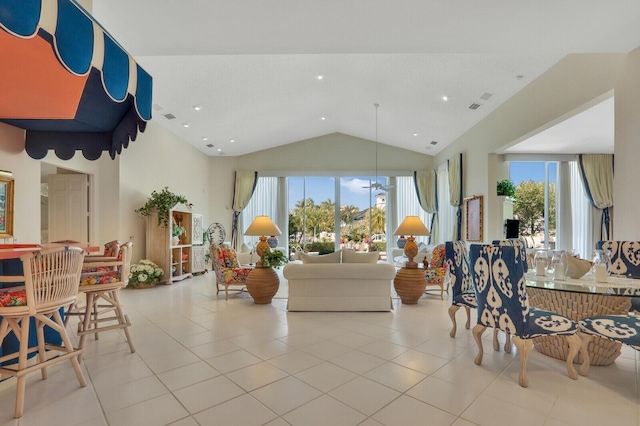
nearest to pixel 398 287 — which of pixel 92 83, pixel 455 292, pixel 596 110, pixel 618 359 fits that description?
pixel 455 292

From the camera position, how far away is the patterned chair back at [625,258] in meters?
3.10

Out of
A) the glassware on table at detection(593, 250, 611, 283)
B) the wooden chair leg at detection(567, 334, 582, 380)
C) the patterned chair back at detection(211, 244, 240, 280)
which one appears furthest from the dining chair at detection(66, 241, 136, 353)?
the glassware on table at detection(593, 250, 611, 283)

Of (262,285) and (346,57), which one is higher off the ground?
(346,57)

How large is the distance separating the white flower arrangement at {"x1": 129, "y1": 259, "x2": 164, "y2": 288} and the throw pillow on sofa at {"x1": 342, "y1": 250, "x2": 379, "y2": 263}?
12.8ft

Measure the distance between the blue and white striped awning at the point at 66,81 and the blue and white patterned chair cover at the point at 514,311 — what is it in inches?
115

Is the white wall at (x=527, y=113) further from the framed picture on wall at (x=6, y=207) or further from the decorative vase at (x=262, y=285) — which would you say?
the framed picture on wall at (x=6, y=207)

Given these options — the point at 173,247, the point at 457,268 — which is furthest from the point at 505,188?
the point at 173,247

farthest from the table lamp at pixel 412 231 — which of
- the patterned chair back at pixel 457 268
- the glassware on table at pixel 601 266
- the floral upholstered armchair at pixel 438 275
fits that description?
the glassware on table at pixel 601 266

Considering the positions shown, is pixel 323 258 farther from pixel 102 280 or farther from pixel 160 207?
pixel 160 207

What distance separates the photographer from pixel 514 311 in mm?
2406

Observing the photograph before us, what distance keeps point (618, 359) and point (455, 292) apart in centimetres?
137

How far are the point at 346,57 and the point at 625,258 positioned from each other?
4462 millimetres

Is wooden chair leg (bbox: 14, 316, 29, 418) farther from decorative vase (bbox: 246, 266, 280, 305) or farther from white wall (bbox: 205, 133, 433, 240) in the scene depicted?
white wall (bbox: 205, 133, 433, 240)

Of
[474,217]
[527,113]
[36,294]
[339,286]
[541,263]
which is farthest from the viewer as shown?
[474,217]
